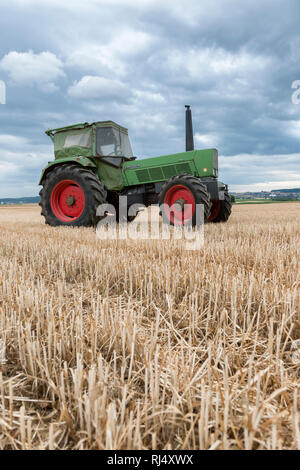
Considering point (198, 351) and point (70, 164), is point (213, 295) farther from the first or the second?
point (70, 164)

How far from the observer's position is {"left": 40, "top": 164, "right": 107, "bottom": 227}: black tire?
642cm

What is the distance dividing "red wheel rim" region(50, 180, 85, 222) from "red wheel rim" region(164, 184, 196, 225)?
1.99 metres

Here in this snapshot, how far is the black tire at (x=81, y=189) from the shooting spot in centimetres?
642

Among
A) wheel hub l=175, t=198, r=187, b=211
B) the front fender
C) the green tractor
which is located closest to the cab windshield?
the green tractor

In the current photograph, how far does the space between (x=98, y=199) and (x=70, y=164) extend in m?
1.43

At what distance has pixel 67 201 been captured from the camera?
688cm

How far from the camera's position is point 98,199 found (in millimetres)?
6414

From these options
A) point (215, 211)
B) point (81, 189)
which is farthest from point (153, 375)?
point (215, 211)

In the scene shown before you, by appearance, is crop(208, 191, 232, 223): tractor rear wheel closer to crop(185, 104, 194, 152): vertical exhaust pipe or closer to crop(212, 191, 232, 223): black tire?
crop(212, 191, 232, 223): black tire

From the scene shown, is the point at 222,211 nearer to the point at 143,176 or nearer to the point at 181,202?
the point at 181,202

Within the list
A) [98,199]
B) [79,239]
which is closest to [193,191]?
[98,199]

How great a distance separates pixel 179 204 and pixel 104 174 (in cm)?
222
